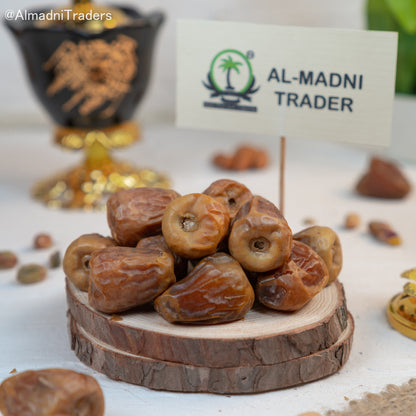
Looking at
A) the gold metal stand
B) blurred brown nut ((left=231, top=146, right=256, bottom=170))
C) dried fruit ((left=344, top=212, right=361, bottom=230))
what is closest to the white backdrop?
blurred brown nut ((left=231, top=146, right=256, bottom=170))

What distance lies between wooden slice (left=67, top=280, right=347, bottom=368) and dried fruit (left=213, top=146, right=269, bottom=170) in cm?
78

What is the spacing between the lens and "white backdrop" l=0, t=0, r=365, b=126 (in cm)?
179

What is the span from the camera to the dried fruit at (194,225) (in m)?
0.75

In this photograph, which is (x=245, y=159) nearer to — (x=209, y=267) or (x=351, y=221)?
(x=351, y=221)

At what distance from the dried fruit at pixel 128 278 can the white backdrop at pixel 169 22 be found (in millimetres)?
1052

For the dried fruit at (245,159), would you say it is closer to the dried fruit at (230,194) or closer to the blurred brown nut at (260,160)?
the blurred brown nut at (260,160)

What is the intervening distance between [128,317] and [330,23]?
130 centimetres

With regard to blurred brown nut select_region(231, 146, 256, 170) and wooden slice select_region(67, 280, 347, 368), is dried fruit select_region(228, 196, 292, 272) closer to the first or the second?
wooden slice select_region(67, 280, 347, 368)

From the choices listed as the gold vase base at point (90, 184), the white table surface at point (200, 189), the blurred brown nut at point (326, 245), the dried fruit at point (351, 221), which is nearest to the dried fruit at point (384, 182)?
the white table surface at point (200, 189)

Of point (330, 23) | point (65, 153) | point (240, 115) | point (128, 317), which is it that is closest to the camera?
point (128, 317)

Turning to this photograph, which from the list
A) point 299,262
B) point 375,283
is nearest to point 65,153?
point 375,283

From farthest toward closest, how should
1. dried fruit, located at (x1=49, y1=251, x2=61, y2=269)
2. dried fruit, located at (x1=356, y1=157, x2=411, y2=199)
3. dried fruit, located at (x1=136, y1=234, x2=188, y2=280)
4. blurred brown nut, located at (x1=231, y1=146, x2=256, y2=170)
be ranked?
blurred brown nut, located at (x1=231, y1=146, x2=256, y2=170) → dried fruit, located at (x1=356, y1=157, x2=411, y2=199) → dried fruit, located at (x1=49, y1=251, x2=61, y2=269) → dried fruit, located at (x1=136, y1=234, x2=188, y2=280)

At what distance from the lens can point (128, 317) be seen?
752 millimetres

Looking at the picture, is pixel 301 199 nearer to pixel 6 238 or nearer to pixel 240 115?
pixel 240 115
